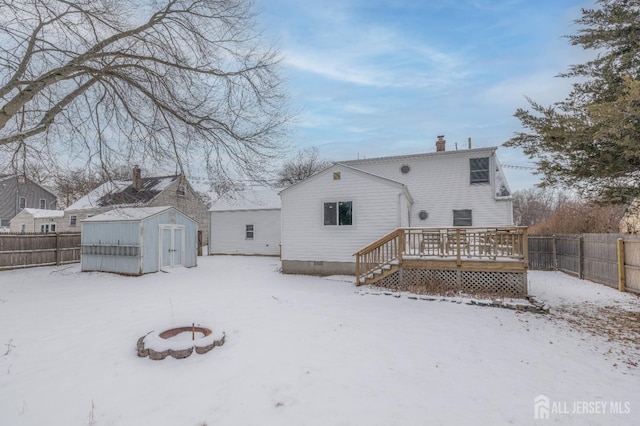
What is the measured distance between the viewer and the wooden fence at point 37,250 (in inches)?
546

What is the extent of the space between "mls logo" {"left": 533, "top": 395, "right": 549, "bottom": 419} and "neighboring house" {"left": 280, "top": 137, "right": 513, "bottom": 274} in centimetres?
804

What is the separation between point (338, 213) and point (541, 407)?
370 inches

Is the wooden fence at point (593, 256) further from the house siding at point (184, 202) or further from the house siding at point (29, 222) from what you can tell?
the house siding at point (29, 222)

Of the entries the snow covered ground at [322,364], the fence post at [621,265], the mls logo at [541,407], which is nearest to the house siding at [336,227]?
the snow covered ground at [322,364]

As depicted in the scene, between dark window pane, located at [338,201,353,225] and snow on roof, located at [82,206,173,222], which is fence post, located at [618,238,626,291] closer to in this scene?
dark window pane, located at [338,201,353,225]

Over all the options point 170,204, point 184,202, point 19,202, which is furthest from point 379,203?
point 19,202

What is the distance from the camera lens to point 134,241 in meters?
12.7

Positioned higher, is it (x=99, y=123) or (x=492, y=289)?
(x=99, y=123)

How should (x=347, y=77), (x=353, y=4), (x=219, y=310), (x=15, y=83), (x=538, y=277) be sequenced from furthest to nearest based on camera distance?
(x=538, y=277), (x=347, y=77), (x=353, y=4), (x=219, y=310), (x=15, y=83)

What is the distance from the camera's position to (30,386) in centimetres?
402

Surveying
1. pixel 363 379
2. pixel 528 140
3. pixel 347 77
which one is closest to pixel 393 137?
pixel 347 77

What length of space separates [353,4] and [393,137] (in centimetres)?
1859

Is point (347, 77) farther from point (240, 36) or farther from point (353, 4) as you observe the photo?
point (240, 36)

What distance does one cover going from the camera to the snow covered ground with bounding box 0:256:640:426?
11.4 ft
